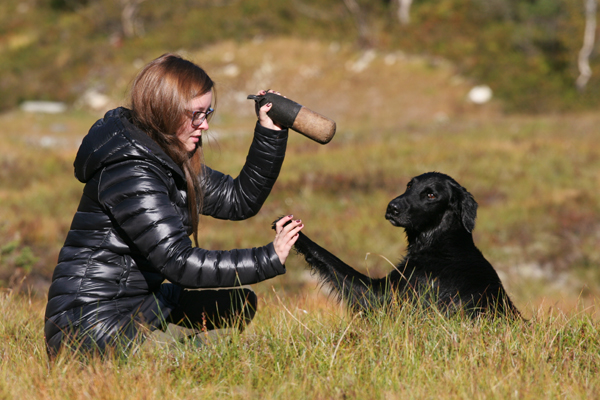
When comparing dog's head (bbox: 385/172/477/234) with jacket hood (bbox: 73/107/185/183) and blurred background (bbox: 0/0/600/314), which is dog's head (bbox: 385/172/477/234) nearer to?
blurred background (bbox: 0/0/600/314)

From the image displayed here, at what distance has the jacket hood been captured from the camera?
2.47 m

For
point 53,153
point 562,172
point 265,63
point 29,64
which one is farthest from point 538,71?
point 29,64

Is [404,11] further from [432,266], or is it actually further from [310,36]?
[432,266]

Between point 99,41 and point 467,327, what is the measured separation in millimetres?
32941

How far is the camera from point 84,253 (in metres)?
2.57

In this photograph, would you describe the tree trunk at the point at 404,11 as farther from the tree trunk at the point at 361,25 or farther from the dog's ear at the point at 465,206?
the dog's ear at the point at 465,206

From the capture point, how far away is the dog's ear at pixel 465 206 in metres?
3.67

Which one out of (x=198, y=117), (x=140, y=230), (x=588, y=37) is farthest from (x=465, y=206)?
(x=588, y=37)

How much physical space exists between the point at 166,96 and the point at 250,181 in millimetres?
801

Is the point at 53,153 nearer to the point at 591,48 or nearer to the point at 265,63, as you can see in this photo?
the point at 265,63

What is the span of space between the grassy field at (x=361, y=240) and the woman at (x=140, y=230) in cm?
24

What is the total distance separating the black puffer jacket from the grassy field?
24cm

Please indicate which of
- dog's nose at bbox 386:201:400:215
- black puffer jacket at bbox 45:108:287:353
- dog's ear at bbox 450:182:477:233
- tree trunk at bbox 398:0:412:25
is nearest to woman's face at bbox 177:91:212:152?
black puffer jacket at bbox 45:108:287:353

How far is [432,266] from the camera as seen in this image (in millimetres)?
3363
